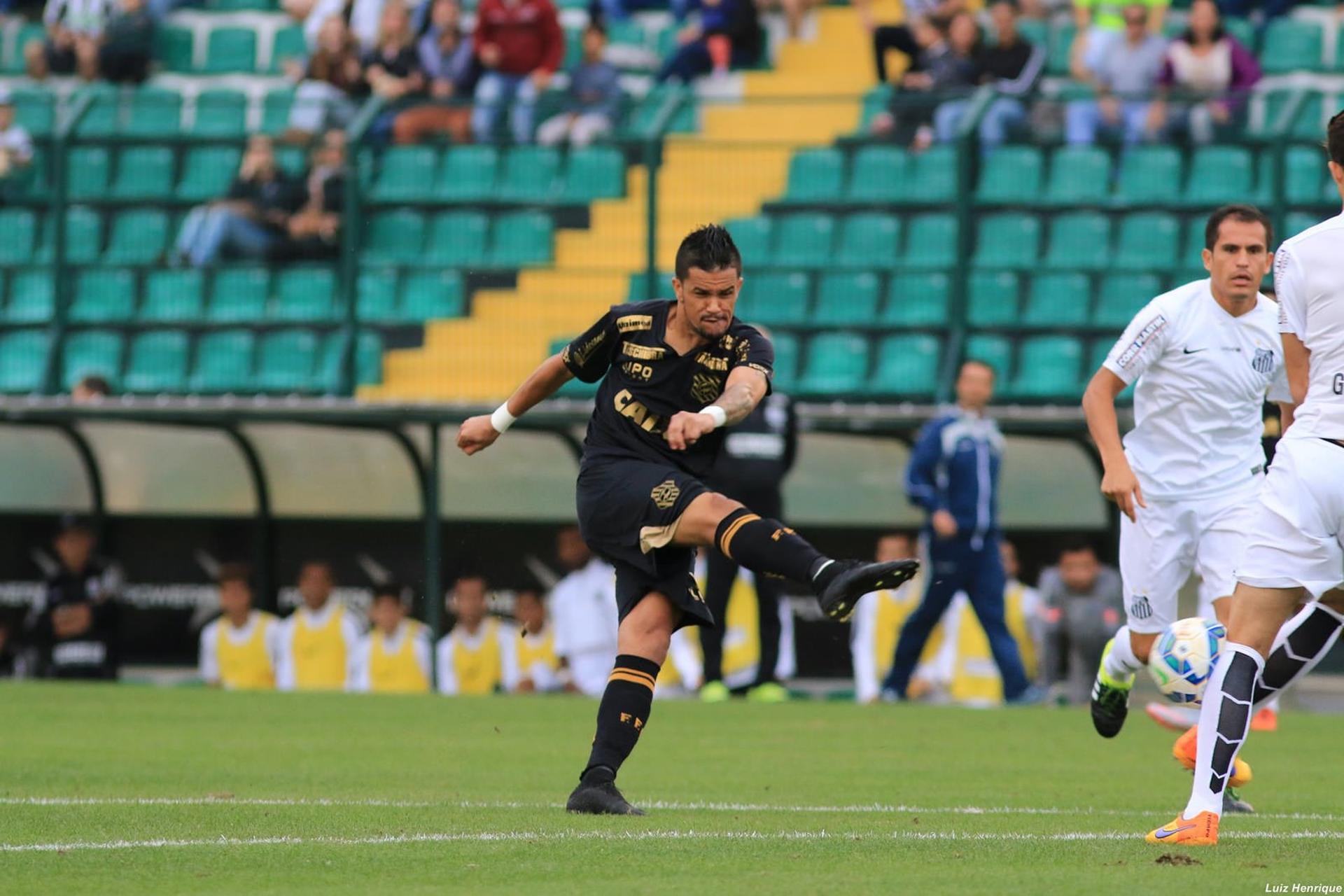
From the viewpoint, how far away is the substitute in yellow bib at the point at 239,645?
610 inches

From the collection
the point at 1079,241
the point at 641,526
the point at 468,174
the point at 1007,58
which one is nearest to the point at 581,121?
the point at 468,174

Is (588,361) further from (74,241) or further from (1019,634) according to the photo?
(74,241)

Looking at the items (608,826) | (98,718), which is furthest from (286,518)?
(608,826)

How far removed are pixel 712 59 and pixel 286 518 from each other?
18.3 feet

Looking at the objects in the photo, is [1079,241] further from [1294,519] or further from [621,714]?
[1294,519]

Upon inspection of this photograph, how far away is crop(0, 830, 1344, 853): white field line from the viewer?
19.8 feet

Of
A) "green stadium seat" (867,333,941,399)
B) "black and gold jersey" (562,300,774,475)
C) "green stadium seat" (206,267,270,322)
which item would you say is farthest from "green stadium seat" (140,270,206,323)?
"black and gold jersey" (562,300,774,475)

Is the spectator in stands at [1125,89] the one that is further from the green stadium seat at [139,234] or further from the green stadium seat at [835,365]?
the green stadium seat at [139,234]

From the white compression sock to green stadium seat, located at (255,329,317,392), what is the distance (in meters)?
11.3

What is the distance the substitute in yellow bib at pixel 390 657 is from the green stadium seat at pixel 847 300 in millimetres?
3664

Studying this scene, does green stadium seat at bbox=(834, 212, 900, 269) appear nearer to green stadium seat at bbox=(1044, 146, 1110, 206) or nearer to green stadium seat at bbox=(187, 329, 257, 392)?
green stadium seat at bbox=(1044, 146, 1110, 206)

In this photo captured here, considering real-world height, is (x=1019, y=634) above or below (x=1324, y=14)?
below

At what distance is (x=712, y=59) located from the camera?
61.8 feet

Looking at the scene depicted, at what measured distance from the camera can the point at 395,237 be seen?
16844mm
